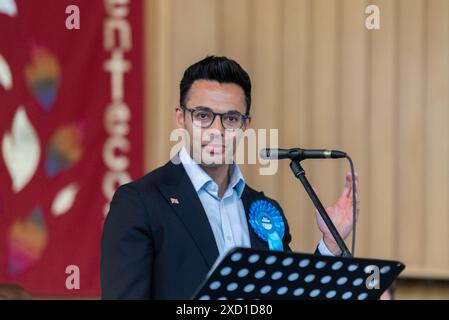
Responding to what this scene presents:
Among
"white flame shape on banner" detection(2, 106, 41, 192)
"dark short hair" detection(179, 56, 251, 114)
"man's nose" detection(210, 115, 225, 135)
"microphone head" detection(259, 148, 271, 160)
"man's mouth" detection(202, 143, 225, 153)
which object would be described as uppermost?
"dark short hair" detection(179, 56, 251, 114)

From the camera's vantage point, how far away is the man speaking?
7.24ft

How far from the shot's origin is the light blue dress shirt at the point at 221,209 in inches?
94.9

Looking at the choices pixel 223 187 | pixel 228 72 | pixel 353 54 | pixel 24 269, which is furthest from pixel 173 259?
pixel 353 54

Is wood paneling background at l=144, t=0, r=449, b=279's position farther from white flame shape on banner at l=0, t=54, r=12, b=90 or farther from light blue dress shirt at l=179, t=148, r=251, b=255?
light blue dress shirt at l=179, t=148, r=251, b=255

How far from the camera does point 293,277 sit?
1916mm

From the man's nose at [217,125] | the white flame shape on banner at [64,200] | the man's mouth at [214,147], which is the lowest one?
the white flame shape on banner at [64,200]

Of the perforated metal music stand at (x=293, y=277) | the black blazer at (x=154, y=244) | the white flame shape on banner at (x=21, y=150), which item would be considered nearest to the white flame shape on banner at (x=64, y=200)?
the white flame shape on banner at (x=21, y=150)

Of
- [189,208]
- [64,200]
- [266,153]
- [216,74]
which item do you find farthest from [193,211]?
[64,200]

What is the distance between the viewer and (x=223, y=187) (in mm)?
2512

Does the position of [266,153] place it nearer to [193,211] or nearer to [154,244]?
[193,211]

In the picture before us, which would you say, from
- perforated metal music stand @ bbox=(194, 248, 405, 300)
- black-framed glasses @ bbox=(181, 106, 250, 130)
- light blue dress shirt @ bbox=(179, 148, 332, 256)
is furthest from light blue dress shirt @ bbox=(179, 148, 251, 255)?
perforated metal music stand @ bbox=(194, 248, 405, 300)

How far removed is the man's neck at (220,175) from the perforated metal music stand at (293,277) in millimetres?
600

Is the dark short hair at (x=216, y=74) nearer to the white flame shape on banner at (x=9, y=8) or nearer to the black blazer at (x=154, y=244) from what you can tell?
the black blazer at (x=154, y=244)

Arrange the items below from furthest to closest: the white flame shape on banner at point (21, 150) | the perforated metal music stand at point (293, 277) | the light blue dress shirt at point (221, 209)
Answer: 1. the white flame shape on banner at point (21, 150)
2. the light blue dress shirt at point (221, 209)
3. the perforated metal music stand at point (293, 277)
